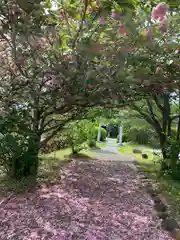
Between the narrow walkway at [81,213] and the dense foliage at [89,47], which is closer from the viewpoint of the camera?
the dense foliage at [89,47]

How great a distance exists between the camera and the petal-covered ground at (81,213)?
9.89ft

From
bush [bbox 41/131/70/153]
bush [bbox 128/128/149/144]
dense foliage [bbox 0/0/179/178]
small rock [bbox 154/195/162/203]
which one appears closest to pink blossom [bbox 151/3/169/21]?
dense foliage [bbox 0/0/179/178]

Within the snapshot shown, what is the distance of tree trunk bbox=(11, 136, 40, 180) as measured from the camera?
4.92m

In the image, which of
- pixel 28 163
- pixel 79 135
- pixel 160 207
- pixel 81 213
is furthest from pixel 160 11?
pixel 79 135

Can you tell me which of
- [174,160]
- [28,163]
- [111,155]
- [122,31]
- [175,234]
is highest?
[122,31]

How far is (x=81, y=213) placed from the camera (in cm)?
362

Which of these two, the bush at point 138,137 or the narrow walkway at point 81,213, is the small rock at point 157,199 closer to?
the narrow walkway at point 81,213

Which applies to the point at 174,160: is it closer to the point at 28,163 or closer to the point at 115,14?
the point at 28,163

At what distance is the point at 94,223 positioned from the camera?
332 centimetres

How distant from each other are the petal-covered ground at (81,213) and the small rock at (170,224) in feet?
0.31

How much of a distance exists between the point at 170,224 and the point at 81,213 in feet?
3.61

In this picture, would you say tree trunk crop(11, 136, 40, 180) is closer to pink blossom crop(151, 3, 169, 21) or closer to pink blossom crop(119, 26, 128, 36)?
pink blossom crop(119, 26, 128, 36)

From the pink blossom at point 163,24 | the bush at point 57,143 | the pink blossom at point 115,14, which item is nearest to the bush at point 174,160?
the bush at point 57,143

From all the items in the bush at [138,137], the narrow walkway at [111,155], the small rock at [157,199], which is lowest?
the small rock at [157,199]
